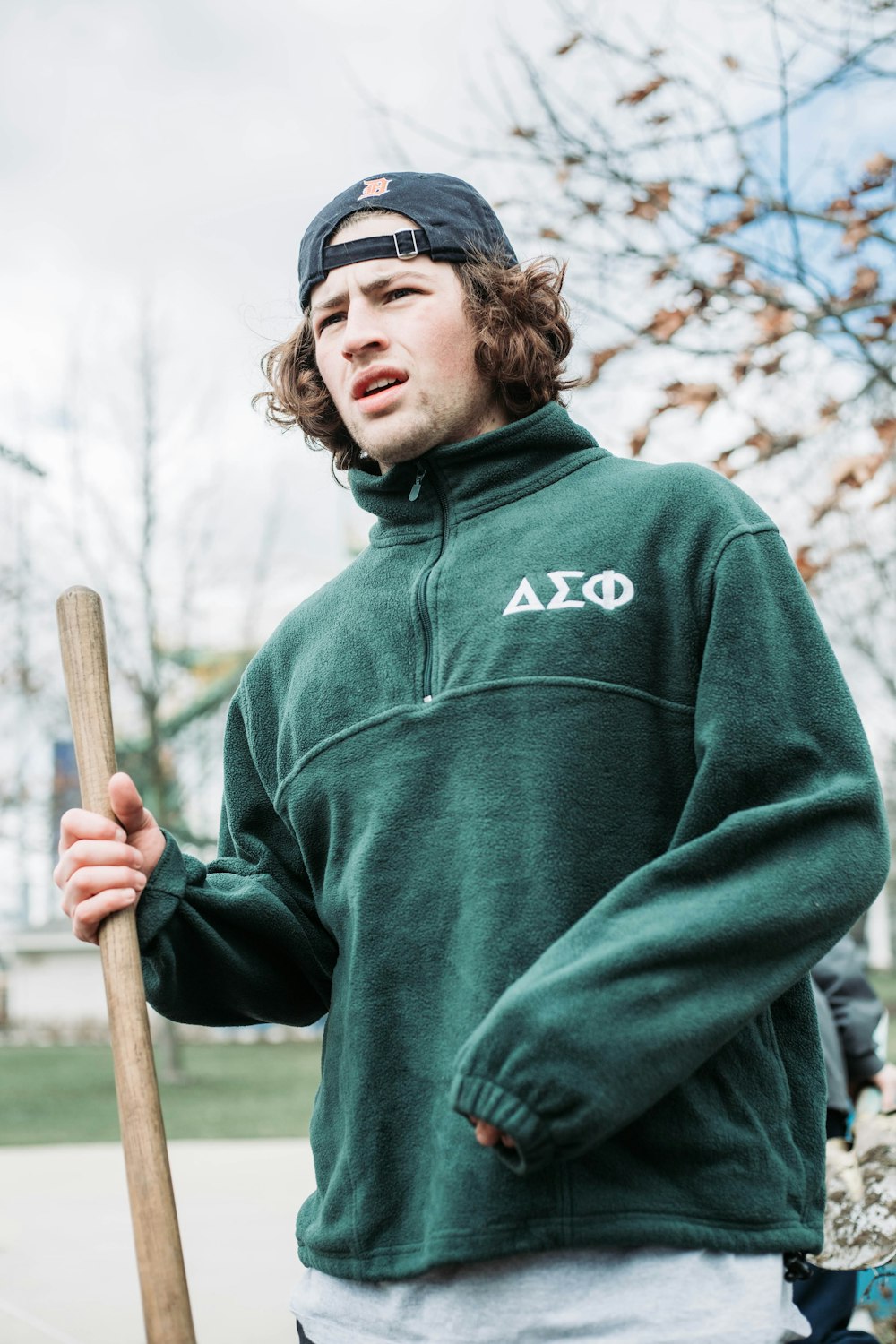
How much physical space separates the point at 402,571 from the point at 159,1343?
3.64 ft

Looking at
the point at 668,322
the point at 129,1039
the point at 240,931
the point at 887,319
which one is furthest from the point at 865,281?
the point at 129,1039

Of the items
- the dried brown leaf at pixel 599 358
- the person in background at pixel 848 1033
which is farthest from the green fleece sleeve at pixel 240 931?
the dried brown leaf at pixel 599 358

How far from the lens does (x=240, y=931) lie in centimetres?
221

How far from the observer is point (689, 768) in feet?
6.15

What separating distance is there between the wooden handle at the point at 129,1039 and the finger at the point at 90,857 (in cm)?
6

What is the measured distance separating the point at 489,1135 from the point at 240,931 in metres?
0.72

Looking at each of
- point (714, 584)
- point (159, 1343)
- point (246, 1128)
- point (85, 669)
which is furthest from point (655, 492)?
point (246, 1128)

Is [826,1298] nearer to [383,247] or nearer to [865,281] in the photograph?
[383,247]

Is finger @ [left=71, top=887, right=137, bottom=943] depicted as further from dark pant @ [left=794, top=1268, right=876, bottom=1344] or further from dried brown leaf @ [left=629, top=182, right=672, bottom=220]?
dried brown leaf @ [left=629, top=182, right=672, bottom=220]

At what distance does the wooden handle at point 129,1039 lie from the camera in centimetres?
175

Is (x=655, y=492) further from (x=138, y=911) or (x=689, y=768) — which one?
(x=138, y=911)


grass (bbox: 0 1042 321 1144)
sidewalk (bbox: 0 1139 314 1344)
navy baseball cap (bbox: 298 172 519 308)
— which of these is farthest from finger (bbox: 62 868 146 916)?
grass (bbox: 0 1042 321 1144)

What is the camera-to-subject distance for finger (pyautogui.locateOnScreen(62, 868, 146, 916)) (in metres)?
1.95

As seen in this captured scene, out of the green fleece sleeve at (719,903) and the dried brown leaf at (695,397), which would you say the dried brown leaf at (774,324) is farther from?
the green fleece sleeve at (719,903)
